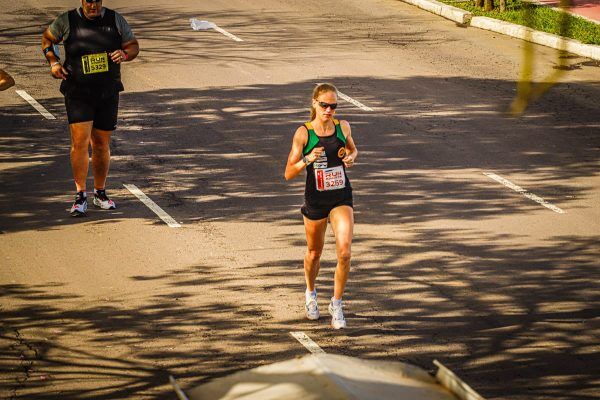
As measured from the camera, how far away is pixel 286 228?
1209 cm

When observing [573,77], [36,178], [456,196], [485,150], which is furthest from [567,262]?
[573,77]

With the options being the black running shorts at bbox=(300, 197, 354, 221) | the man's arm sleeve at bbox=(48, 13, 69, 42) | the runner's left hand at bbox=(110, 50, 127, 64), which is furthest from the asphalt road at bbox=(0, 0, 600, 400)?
the man's arm sleeve at bbox=(48, 13, 69, 42)

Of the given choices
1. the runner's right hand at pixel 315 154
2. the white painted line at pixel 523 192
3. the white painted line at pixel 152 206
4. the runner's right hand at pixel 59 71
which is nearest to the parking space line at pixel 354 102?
the white painted line at pixel 523 192

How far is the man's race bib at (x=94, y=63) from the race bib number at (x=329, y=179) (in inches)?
147

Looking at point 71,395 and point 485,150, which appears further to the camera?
point 485,150

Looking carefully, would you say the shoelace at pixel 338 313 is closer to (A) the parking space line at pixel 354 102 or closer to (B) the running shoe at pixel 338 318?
(B) the running shoe at pixel 338 318

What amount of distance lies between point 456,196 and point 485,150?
184 cm

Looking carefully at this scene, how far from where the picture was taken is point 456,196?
13094mm

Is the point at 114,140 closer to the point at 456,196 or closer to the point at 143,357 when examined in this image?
the point at 456,196

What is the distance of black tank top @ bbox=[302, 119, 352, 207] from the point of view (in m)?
9.45

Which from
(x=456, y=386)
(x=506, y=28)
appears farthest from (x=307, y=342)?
(x=506, y=28)

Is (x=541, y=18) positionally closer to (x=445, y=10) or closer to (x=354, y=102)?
(x=445, y=10)

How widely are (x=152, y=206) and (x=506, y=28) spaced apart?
11110 millimetres

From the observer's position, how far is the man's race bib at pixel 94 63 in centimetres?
1211
